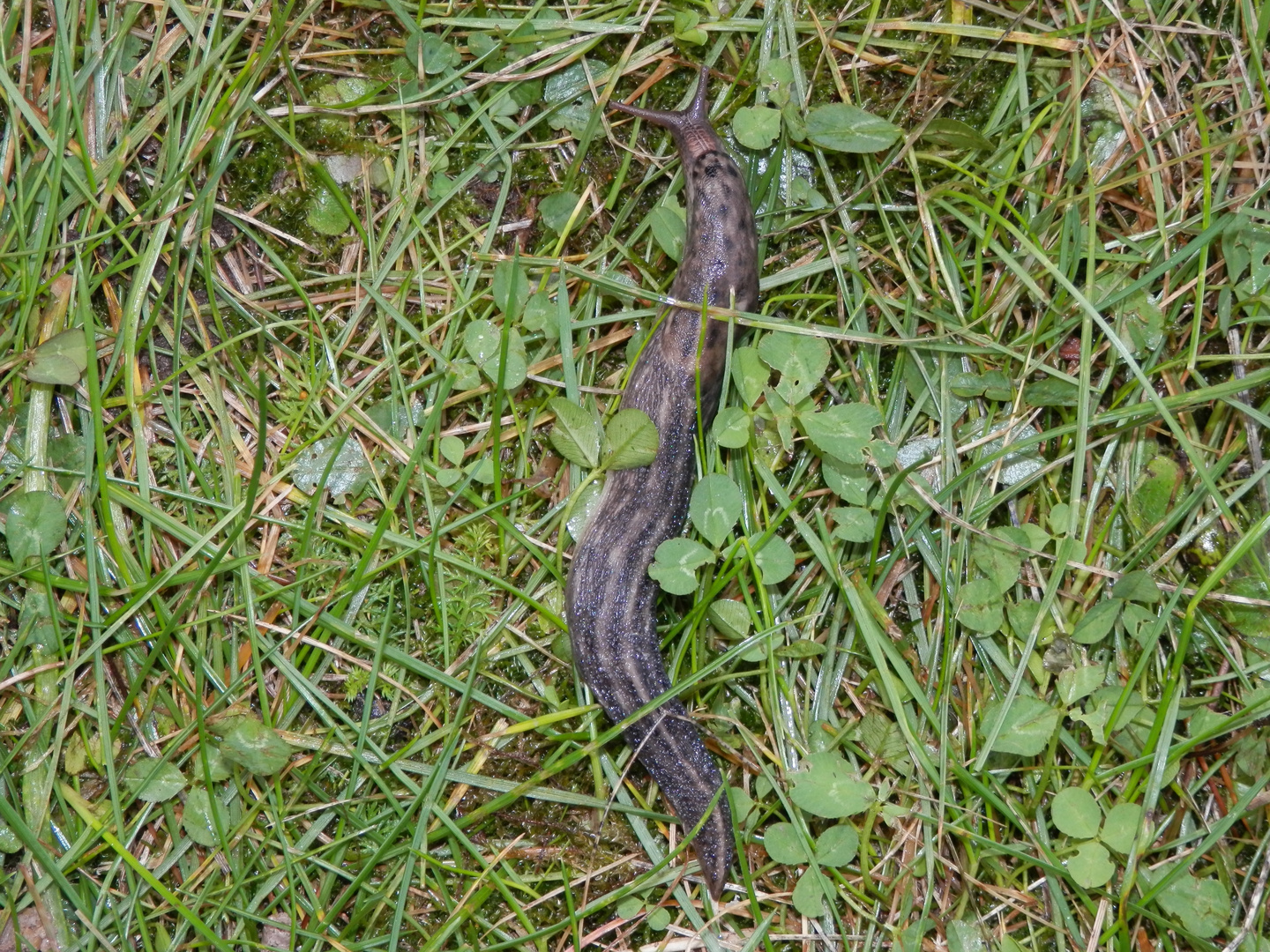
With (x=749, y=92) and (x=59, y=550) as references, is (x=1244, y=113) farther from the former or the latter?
(x=59, y=550)

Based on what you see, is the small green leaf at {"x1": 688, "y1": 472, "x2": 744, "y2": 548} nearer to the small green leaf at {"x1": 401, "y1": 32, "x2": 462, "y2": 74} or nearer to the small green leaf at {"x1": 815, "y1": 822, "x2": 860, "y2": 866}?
the small green leaf at {"x1": 815, "y1": 822, "x2": 860, "y2": 866}

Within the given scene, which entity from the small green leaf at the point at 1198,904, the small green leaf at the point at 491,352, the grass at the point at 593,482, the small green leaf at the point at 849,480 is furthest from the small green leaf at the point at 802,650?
the small green leaf at the point at 1198,904

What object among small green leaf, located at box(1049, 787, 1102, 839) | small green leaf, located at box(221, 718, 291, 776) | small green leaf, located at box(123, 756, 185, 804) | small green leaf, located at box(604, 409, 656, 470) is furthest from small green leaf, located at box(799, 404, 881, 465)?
small green leaf, located at box(123, 756, 185, 804)

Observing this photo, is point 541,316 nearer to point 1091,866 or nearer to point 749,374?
point 749,374

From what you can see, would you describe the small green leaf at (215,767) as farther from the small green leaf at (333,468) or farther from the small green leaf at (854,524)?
the small green leaf at (854,524)

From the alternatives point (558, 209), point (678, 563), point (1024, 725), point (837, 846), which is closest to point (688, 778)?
point (837, 846)

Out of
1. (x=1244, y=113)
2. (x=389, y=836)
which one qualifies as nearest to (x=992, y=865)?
(x=389, y=836)
